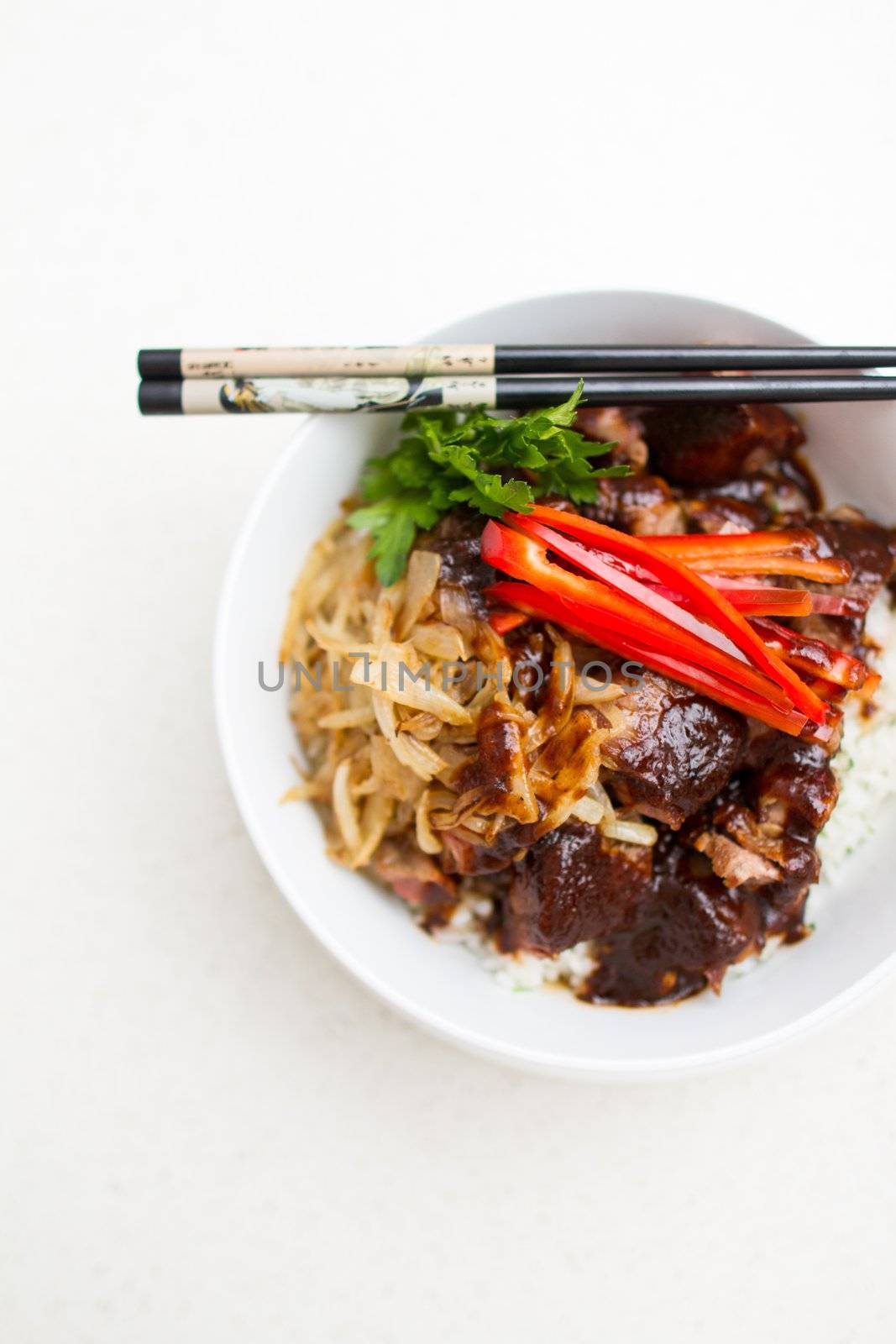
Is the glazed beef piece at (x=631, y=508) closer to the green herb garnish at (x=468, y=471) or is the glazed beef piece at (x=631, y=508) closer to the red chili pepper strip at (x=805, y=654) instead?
the green herb garnish at (x=468, y=471)

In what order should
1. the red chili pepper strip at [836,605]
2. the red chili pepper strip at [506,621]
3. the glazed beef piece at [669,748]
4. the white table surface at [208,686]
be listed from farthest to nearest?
1. the white table surface at [208,686]
2. the red chili pepper strip at [836,605]
3. the red chili pepper strip at [506,621]
4. the glazed beef piece at [669,748]

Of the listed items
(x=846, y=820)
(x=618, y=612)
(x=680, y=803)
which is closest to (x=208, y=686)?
(x=618, y=612)

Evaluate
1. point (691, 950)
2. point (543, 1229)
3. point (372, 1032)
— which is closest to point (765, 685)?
point (691, 950)

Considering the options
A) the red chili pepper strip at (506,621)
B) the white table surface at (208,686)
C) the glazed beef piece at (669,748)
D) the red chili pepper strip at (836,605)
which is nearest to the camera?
the glazed beef piece at (669,748)

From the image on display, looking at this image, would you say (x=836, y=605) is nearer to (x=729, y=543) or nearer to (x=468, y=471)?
(x=729, y=543)

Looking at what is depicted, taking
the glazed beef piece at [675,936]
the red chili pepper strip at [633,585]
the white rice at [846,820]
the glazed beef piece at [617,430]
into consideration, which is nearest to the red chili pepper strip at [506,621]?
the red chili pepper strip at [633,585]

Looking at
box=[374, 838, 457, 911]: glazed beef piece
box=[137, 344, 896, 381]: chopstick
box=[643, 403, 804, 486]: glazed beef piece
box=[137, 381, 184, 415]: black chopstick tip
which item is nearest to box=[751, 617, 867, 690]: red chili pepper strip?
box=[643, 403, 804, 486]: glazed beef piece
